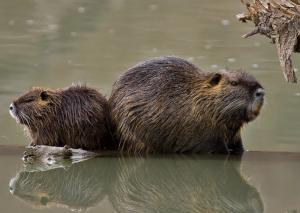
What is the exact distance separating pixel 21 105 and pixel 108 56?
316 centimetres

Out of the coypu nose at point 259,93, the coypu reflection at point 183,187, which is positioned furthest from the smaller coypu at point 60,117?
the coypu nose at point 259,93

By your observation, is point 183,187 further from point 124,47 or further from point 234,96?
point 124,47

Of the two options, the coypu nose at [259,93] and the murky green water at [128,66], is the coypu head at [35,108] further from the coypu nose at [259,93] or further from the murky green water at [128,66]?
the coypu nose at [259,93]

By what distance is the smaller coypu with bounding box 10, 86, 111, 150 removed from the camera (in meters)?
5.16

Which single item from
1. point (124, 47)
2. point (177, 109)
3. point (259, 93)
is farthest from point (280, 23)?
point (124, 47)

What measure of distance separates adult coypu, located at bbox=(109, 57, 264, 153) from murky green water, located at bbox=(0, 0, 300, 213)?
115mm

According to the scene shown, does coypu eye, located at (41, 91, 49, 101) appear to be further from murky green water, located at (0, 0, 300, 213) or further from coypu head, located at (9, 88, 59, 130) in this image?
murky green water, located at (0, 0, 300, 213)

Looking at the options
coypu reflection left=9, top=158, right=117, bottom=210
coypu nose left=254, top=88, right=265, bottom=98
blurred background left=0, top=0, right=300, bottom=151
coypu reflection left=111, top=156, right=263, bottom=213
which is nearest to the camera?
coypu reflection left=111, top=156, right=263, bottom=213

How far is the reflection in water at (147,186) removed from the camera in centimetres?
433

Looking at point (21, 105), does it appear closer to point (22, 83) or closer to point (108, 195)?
point (108, 195)

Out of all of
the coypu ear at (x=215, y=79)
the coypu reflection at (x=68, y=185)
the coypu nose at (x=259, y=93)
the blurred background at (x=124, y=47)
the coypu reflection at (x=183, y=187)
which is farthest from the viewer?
the blurred background at (x=124, y=47)

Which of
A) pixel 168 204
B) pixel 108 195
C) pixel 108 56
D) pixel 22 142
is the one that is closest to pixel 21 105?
pixel 22 142

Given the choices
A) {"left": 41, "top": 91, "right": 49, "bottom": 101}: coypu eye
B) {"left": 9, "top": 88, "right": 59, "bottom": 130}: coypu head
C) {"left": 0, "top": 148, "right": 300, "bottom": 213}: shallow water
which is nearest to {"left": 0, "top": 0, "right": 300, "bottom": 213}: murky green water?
{"left": 0, "top": 148, "right": 300, "bottom": 213}: shallow water

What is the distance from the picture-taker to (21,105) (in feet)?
17.0
